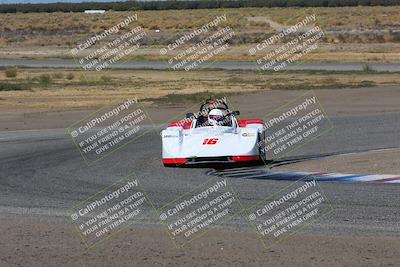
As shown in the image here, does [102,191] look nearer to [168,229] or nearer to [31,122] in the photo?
[168,229]

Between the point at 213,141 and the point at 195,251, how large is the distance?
25.0 feet

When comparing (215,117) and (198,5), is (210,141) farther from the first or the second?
(198,5)

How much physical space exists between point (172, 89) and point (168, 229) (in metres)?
28.1

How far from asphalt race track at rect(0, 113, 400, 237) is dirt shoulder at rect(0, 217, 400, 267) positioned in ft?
1.98

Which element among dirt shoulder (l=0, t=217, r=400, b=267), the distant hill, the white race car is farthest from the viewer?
the distant hill

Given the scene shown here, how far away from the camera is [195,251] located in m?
10.5

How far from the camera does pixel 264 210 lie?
41.6ft

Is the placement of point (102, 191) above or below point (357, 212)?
above

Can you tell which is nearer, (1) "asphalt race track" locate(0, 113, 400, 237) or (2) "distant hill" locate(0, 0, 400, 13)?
(1) "asphalt race track" locate(0, 113, 400, 237)

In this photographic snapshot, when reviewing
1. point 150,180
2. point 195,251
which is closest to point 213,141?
point 150,180

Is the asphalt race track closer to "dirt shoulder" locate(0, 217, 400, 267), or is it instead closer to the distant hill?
"dirt shoulder" locate(0, 217, 400, 267)

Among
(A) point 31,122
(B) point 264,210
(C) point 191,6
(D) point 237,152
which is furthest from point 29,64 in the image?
(C) point 191,6

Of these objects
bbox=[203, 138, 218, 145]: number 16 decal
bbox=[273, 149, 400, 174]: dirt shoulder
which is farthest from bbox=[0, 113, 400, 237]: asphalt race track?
bbox=[273, 149, 400, 174]: dirt shoulder

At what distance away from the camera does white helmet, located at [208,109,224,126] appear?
18875 mm
